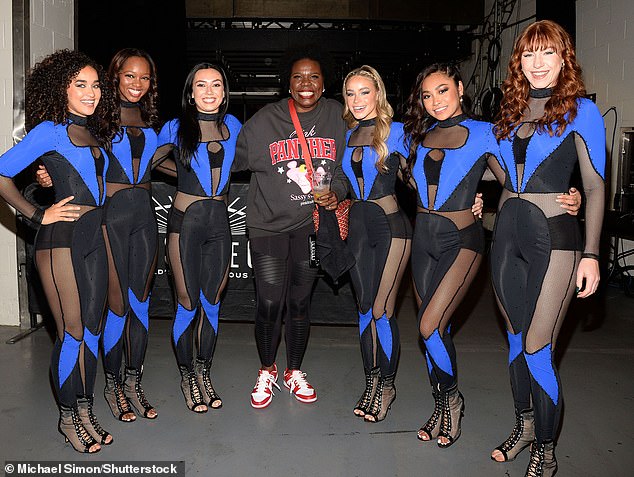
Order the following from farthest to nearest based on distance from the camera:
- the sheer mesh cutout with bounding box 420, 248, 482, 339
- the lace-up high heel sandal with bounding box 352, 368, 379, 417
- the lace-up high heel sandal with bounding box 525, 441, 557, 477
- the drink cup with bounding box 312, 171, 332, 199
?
the lace-up high heel sandal with bounding box 352, 368, 379, 417 < the drink cup with bounding box 312, 171, 332, 199 < the sheer mesh cutout with bounding box 420, 248, 482, 339 < the lace-up high heel sandal with bounding box 525, 441, 557, 477

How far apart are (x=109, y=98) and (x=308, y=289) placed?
56.7 inches

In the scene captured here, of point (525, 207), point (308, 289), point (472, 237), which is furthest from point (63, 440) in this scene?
point (525, 207)

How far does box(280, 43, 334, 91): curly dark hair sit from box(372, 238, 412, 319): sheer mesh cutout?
3.36 feet

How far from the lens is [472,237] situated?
9.87 ft

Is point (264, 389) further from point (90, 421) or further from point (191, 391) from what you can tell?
point (90, 421)

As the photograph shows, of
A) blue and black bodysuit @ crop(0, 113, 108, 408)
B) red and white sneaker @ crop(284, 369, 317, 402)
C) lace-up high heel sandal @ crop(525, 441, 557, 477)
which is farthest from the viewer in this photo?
red and white sneaker @ crop(284, 369, 317, 402)

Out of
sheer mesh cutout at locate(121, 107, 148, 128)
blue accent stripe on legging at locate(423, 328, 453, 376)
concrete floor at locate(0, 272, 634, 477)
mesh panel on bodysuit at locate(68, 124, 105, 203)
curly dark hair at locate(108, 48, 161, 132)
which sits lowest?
concrete floor at locate(0, 272, 634, 477)

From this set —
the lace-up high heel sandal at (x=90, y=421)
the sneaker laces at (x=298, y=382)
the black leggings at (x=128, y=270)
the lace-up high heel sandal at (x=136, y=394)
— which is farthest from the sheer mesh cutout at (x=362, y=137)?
the lace-up high heel sandal at (x=90, y=421)

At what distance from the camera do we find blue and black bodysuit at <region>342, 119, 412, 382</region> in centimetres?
326

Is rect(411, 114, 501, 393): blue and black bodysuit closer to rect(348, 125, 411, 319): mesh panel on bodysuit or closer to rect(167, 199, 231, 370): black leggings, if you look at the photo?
rect(348, 125, 411, 319): mesh panel on bodysuit

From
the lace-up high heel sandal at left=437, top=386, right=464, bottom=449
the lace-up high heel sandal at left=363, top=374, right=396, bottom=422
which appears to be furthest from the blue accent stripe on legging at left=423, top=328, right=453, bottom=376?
the lace-up high heel sandal at left=363, top=374, right=396, bottom=422

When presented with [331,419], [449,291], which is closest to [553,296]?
[449,291]

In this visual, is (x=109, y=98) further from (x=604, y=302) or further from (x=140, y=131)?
(x=604, y=302)

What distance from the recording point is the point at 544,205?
8.70ft
